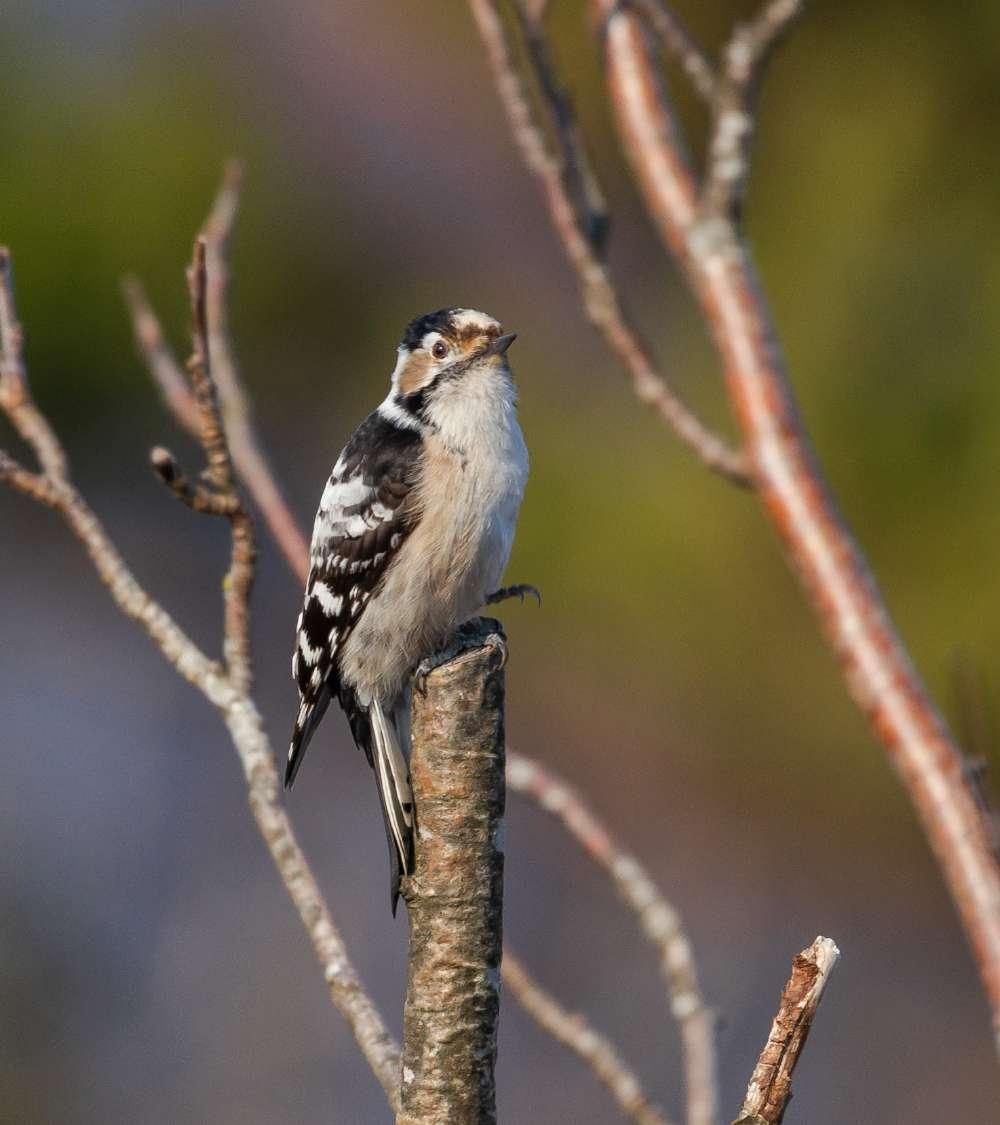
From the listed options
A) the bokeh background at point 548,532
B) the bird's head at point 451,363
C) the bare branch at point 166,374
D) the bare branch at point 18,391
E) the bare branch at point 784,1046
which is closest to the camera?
the bare branch at point 784,1046

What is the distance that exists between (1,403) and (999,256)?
5893 mm

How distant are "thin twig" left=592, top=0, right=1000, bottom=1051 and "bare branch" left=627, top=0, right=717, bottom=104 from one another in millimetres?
42

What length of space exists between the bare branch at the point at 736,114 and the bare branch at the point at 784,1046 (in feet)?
3.17

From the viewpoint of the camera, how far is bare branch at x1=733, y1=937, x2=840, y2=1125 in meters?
1.24

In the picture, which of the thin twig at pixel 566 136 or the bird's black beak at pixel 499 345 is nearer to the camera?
the thin twig at pixel 566 136

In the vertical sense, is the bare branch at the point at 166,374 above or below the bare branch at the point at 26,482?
above

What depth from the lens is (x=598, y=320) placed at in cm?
200

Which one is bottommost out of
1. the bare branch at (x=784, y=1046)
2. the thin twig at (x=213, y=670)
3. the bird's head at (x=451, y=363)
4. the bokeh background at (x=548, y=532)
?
the bare branch at (x=784, y=1046)

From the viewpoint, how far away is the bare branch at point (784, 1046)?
1.24 metres

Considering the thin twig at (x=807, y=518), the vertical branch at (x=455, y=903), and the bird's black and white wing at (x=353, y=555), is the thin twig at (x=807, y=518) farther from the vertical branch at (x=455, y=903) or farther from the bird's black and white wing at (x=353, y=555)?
the bird's black and white wing at (x=353, y=555)

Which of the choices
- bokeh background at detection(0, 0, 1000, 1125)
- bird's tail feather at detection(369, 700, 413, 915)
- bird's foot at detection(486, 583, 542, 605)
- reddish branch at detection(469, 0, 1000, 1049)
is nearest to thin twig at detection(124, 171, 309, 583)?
bird's tail feather at detection(369, 700, 413, 915)

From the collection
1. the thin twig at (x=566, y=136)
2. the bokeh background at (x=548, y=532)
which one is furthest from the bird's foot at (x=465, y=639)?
the bokeh background at (x=548, y=532)

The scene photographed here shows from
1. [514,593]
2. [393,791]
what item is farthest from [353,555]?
[393,791]

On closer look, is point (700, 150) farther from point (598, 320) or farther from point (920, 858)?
point (598, 320)
